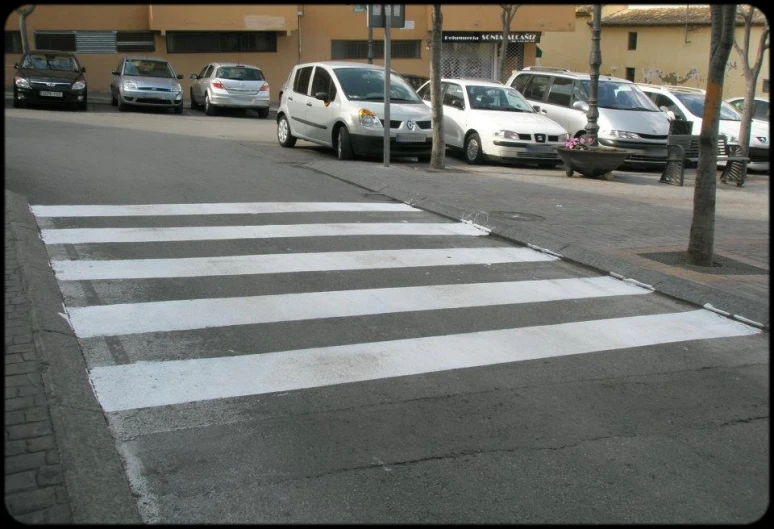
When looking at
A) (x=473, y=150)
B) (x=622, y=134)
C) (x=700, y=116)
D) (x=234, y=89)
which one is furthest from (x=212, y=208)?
(x=234, y=89)

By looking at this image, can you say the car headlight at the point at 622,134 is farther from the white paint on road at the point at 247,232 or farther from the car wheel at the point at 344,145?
the white paint on road at the point at 247,232

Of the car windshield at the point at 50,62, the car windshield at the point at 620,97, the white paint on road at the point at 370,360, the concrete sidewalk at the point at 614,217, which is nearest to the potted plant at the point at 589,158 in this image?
the concrete sidewalk at the point at 614,217

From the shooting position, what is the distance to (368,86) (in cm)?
1673

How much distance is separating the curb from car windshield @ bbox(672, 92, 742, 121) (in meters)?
16.8

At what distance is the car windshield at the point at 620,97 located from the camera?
18281mm

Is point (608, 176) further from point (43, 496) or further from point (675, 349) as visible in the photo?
point (43, 496)

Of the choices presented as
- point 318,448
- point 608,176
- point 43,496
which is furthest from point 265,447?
point 608,176

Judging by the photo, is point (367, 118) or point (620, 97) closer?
point (367, 118)

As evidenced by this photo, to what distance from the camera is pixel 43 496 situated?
3.61 m

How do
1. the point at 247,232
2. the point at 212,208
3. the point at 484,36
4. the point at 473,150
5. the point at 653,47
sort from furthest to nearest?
the point at 653,47 < the point at 484,36 < the point at 473,150 < the point at 212,208 < the point at 247,232

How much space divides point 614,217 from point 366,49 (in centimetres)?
2912

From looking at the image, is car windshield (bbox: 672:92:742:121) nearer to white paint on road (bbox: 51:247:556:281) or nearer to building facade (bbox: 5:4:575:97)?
white paint on road (bbox: 51:247:556:281)

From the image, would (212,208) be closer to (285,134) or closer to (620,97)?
(285,134)

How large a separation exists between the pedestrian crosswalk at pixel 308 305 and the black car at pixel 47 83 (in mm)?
16069
